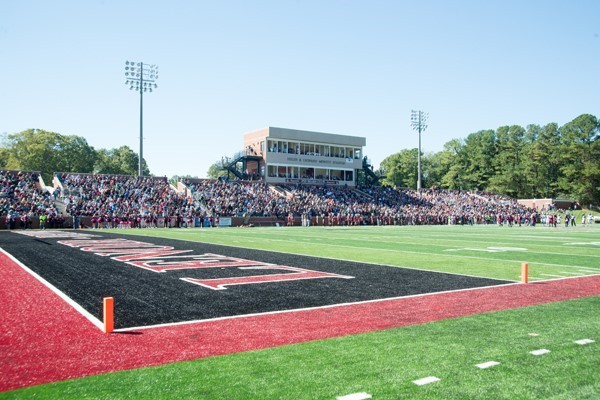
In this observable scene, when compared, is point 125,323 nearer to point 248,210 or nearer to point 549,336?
point 549,336

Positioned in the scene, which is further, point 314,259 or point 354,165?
point 354,165

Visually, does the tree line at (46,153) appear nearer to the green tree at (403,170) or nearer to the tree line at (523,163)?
the tree line at (523,163)

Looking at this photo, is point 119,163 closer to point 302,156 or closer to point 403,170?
point 302,156

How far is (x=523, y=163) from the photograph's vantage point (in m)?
92.9

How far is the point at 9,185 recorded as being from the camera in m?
42.2

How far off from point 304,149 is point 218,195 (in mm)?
17922


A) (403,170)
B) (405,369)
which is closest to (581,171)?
(403,170)

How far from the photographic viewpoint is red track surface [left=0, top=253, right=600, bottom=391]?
5.28m

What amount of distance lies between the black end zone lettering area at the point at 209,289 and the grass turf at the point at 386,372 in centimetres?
235

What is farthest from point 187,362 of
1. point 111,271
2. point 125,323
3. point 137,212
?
point 137,212

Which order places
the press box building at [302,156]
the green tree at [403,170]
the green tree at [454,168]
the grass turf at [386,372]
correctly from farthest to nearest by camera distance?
the green tree at [403,170], the green tree at [454,168], the press box building at [302,156], the grass turf at [386,372]

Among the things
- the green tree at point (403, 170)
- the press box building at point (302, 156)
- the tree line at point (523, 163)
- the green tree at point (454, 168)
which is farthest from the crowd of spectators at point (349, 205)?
the green tree at point (403, 170)

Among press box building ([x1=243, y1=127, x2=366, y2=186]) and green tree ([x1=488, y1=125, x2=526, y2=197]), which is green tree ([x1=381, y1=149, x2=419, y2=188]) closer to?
green tree ([x1=488, y1=125, x2=526, y2=197])

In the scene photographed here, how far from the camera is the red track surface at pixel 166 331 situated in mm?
5281
